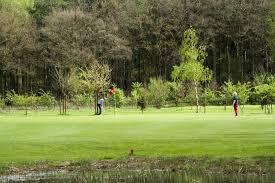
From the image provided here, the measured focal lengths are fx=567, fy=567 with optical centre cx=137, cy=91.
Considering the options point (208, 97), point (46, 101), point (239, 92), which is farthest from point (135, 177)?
point (46, 101)

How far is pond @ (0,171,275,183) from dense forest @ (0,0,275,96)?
64.3 m

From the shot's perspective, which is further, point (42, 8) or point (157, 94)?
point (42, 8)

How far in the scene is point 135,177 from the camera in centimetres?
1797

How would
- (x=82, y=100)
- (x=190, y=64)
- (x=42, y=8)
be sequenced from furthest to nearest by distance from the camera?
(x=42, y=8) → (x=82, y=100) → (x=190, y=64)

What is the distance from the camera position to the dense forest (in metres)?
86.3

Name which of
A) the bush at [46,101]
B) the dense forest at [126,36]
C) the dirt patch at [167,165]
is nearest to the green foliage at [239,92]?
the dense forest at [126,36]

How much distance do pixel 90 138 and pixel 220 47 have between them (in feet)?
241

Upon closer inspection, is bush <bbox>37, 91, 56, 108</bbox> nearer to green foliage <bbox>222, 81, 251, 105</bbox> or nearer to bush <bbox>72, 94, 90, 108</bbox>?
bush <bbox>72, 94, 90, 108</bbox>

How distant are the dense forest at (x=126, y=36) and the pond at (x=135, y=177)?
64328 mm

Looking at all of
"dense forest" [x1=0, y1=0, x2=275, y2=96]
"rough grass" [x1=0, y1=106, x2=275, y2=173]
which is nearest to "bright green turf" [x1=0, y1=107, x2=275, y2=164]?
"rough grass" [x1=0, y1=106, x2=275, y2=173]

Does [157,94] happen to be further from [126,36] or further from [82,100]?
[126,36]

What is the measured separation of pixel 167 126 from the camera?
3142 cm

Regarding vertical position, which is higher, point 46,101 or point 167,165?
point 46,101

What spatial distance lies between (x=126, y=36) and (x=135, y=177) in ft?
241
